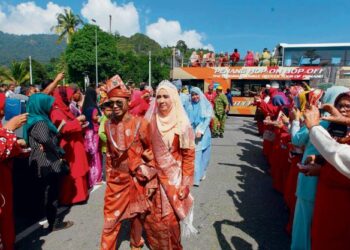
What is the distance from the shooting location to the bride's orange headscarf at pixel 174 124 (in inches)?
104

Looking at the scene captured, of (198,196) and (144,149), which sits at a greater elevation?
→ (144,149)

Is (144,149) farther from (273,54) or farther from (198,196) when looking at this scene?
(273,54)

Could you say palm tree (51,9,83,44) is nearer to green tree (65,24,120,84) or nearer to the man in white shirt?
green tree (65,24,120,84)

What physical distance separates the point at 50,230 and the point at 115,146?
6.12 ft

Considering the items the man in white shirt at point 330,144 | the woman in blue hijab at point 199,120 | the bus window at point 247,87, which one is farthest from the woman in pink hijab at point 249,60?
the man in white shirt at point 330,144

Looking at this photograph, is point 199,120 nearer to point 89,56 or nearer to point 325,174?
point 325,174

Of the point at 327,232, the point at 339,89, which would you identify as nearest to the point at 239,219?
the point at 327,232

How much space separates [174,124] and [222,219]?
201 cm

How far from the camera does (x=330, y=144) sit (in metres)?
1.72

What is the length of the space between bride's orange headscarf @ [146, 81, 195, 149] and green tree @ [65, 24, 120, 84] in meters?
40.3

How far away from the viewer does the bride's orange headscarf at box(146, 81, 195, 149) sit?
263 cm

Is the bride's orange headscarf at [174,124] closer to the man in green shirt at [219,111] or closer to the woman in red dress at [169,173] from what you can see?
the woman in red dress at [169,173]

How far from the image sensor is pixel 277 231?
3709mm

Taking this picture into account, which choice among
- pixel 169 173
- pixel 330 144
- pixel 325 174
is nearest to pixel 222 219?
pixel 169 173
